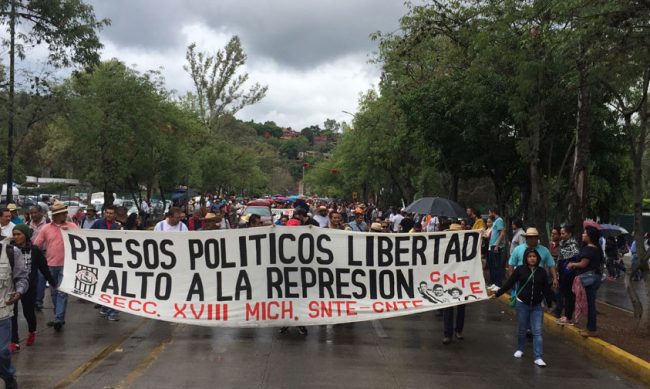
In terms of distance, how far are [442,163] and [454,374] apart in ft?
49.2

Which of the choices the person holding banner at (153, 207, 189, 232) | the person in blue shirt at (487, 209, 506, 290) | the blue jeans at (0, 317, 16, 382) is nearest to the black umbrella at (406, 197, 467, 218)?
the person in blue shirt at (487, 209, 506, 290)

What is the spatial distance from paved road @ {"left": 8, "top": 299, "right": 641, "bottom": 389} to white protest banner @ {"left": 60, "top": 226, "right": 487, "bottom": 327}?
0.50 meters

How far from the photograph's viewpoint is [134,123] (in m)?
28.7

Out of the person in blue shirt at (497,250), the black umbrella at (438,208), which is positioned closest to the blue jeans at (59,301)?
the person in blue shirt at (497,250)

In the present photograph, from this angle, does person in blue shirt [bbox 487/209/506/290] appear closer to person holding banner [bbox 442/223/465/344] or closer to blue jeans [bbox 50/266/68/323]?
person holding banner [bbox 442/223/465/344]

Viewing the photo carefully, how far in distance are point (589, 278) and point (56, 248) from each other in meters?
7.66

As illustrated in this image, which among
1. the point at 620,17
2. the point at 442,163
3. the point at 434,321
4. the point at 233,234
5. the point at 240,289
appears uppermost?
the point at 620,17

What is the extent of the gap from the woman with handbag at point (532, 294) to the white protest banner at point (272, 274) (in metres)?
0.60

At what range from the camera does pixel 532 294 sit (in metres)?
8.16

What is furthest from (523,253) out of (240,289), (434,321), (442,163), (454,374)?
(442,163)

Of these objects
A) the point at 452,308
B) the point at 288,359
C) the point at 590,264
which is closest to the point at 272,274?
the point at 288,359

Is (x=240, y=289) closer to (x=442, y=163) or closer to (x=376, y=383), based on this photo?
(x=376, y=383)

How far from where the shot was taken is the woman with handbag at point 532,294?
815 cm

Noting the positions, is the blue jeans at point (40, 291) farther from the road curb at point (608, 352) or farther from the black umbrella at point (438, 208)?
the black umbrella at point (438, 208)
